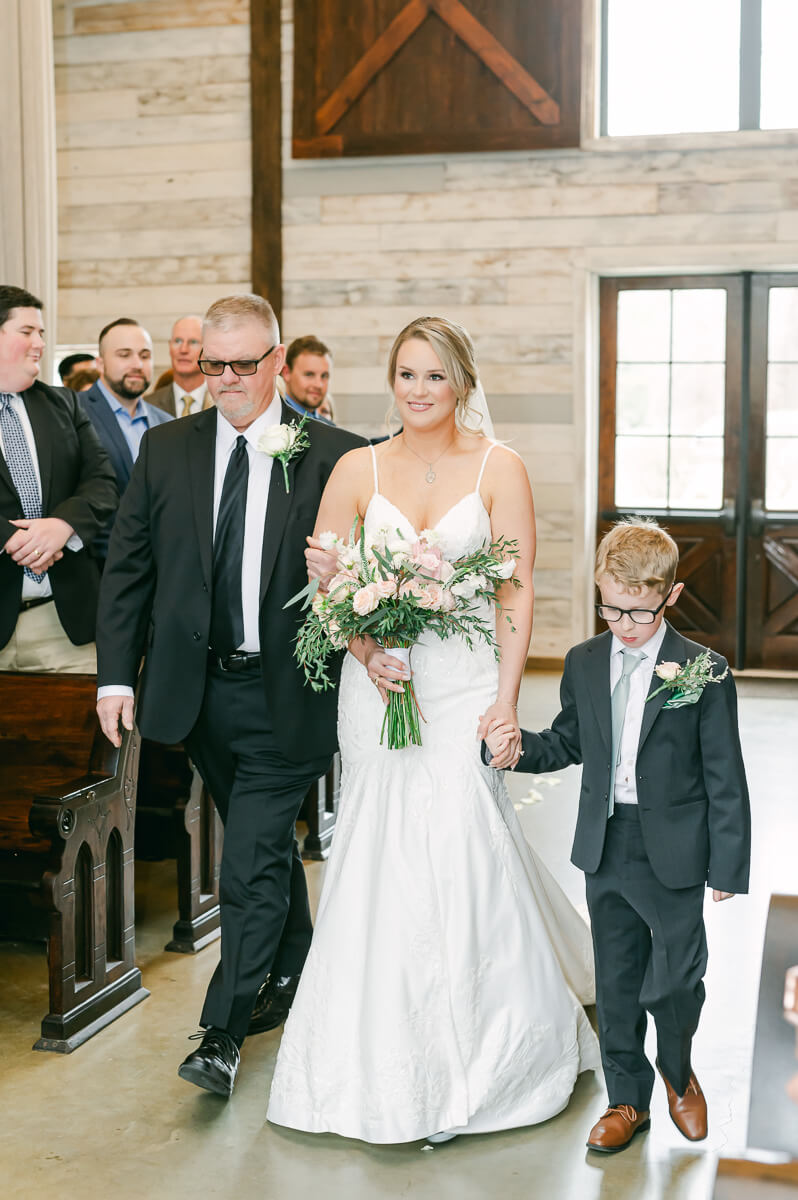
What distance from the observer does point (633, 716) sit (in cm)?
311

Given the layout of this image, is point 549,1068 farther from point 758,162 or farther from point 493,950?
point 758,162

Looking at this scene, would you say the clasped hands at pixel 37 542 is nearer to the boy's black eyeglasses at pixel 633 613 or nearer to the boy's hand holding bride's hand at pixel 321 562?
the boy's hand holding bride's hand at pixel 321 562

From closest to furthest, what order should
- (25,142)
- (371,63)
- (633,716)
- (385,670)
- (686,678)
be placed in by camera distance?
(686,678) < (633,716) < (385,670) < (25,142) < (371,63)

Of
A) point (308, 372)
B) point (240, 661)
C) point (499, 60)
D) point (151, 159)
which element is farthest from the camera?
point (151, 159)

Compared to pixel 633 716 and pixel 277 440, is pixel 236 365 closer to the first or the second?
pixel 277 440

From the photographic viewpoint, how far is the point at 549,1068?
10.9 feet

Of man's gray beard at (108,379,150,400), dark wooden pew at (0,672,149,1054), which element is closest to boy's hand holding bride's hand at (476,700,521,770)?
dark wooden pew at (0,672,149,1054)

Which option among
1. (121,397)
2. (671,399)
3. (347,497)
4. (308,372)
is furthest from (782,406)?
(347,497)

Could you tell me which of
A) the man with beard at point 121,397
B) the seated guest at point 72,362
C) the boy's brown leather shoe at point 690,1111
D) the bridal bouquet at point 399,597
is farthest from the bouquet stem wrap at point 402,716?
the seated guest at point 72,362

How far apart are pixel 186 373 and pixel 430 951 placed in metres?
4.88

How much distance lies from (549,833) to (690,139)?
19.4 ft

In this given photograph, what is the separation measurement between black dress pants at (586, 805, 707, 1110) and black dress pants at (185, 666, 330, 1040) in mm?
847

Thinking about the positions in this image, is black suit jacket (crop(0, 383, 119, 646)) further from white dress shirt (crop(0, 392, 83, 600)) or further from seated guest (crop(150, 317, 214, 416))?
seated guest (crop(150, 317, 214, 416))

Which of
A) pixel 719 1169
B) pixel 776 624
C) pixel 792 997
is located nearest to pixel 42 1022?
pixel 792 997
